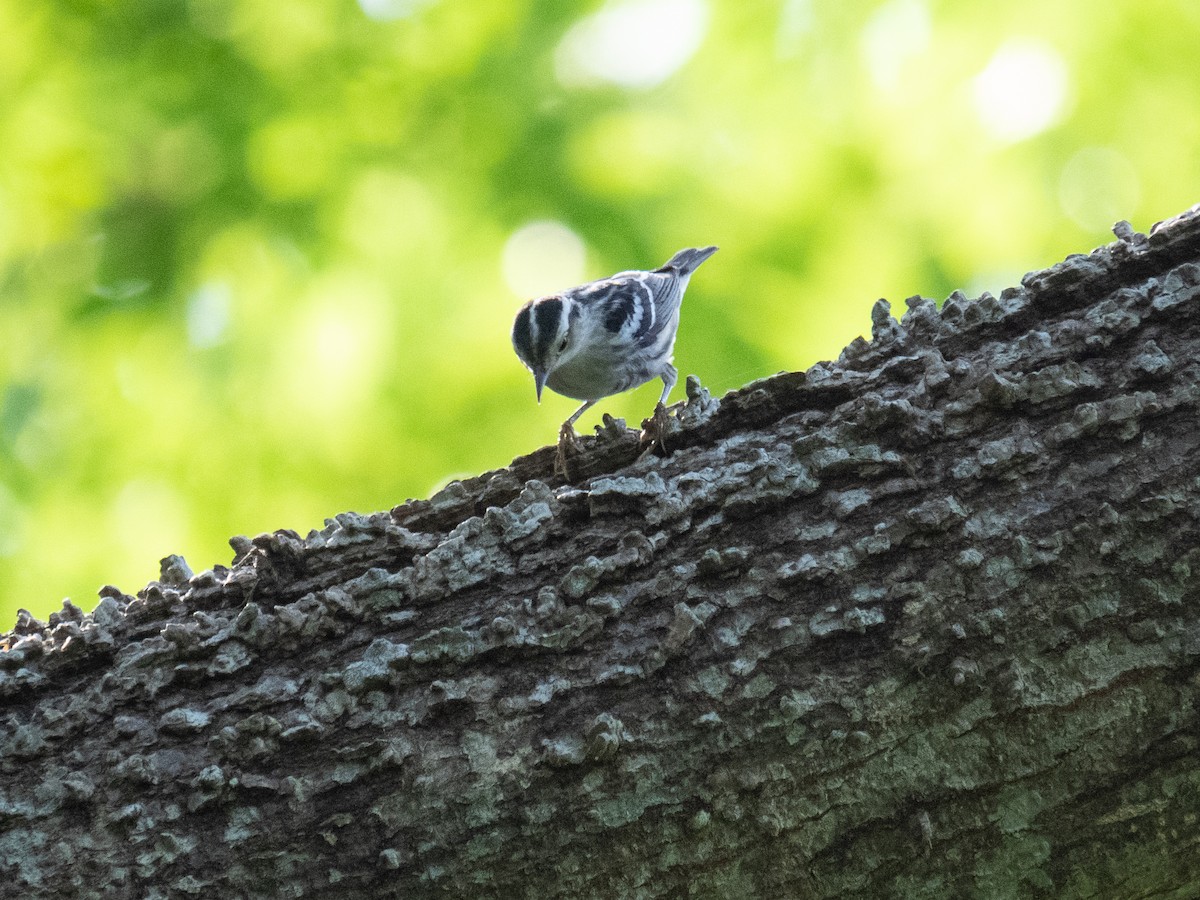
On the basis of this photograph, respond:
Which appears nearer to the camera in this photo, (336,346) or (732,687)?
(732,687)

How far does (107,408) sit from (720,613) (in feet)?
11.2

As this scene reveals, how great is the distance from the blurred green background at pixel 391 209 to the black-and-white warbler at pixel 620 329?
9.5 inches

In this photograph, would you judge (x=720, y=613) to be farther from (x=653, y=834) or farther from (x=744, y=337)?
(x=744, y=337)

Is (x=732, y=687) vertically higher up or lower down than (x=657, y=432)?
lower down

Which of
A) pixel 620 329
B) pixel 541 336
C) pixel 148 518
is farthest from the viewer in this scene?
pixel 620 329

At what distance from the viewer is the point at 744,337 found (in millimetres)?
4500

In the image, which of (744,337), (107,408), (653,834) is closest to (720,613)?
(653,834)

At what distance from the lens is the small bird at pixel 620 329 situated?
4.77 m

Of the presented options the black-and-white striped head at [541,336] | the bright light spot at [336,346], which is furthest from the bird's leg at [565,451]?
the bright light spot at [336,346]

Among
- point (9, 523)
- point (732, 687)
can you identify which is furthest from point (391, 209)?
point (732, 687)

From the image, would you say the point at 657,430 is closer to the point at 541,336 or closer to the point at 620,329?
the point at 541,336

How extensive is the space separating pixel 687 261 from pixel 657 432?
263 cm

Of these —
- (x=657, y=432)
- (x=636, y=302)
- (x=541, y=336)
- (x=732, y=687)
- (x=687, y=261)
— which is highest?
(x=687, y=261)

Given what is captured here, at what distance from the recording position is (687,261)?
514 cm
